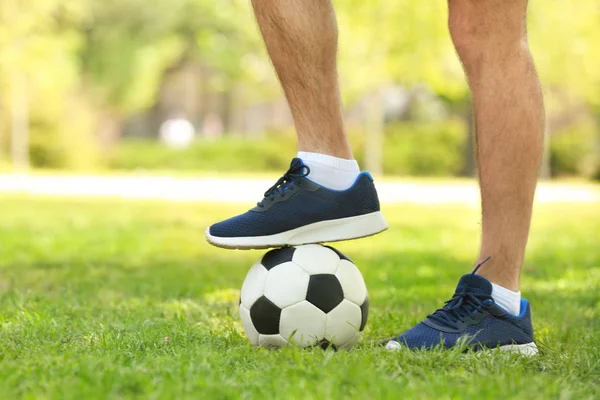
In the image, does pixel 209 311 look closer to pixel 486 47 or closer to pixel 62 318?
pixel 62 318

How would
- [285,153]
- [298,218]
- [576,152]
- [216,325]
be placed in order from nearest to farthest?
1. [298,218]
2. [216,325]
3. [576,152]
4. [285,153]

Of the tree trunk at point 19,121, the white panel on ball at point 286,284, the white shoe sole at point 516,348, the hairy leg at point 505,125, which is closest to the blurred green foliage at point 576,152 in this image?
the tree trunk at point 19,121

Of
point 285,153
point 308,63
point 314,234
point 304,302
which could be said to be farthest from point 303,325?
point 285,153

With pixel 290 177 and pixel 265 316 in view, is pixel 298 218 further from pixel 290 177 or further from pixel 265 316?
pixel 265 316

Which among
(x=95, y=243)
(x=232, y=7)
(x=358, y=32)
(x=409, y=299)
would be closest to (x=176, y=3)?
(x=232, y=7)

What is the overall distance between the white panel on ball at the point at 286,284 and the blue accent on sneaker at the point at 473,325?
376 millimetres

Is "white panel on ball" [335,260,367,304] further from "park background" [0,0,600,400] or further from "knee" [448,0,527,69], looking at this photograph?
"knee" [448,0,527,69]

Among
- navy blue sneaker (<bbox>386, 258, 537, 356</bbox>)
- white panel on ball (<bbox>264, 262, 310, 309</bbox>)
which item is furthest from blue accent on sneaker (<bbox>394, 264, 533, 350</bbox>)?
white panel on ball (<bbox>264, 262, 310, 309</bbox>)

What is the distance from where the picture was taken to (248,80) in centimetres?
2744

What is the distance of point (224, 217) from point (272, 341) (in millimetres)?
7128

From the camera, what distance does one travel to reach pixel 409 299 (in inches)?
163

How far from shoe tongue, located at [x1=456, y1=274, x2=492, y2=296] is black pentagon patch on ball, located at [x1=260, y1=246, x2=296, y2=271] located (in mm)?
622

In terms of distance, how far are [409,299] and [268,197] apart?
1.54 m

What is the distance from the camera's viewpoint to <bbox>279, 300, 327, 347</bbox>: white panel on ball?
9.05 ft
